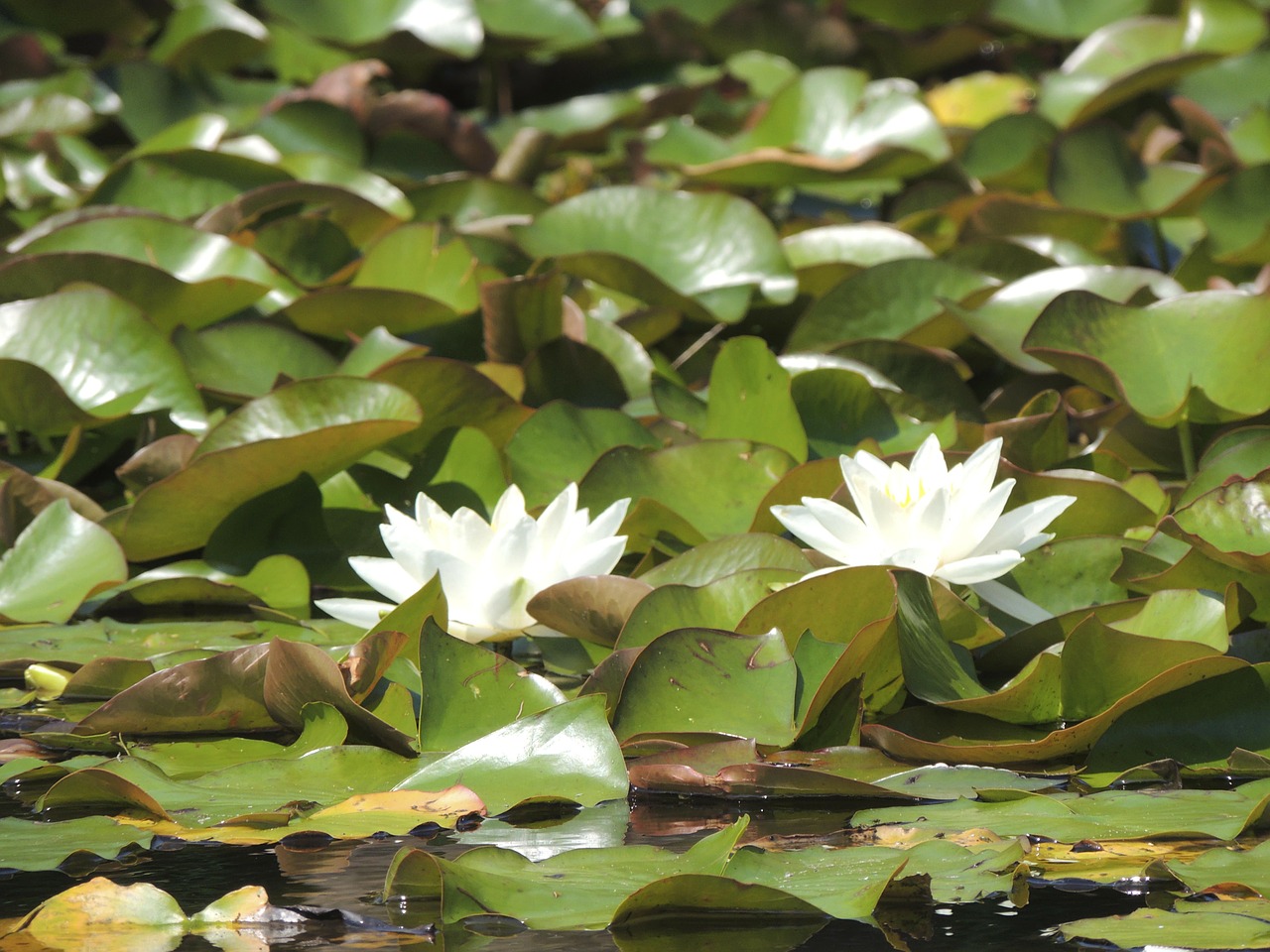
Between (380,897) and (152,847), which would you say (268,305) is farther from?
(380,897)

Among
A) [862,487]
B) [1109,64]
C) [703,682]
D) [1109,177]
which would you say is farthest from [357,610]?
[1109,64]

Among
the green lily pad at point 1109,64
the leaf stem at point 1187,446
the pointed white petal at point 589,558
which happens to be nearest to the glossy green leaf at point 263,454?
the pointed white petal at point 589,558

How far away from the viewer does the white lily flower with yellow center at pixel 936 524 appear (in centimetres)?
115

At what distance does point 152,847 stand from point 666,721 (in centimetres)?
39

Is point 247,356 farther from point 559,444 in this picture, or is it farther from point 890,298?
point 890,298

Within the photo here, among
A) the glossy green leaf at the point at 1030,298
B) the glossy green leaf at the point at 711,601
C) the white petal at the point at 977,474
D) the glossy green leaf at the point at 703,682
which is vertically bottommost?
the glossy green leaf at the point at 703,682

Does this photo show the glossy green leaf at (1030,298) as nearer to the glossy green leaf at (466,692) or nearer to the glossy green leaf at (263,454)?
the glossy green leaf at (263,454)

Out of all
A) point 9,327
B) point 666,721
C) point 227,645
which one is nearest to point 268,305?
point 9,327

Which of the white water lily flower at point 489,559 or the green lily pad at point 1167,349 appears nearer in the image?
the white water lily flower at point 489,559

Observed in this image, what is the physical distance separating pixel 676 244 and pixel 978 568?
1.11m

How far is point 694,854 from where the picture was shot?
0.85 m

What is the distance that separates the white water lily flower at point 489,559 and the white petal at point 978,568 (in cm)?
29

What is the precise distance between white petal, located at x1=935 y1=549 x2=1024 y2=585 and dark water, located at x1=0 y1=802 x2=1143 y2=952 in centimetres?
27

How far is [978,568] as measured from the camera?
116cm
